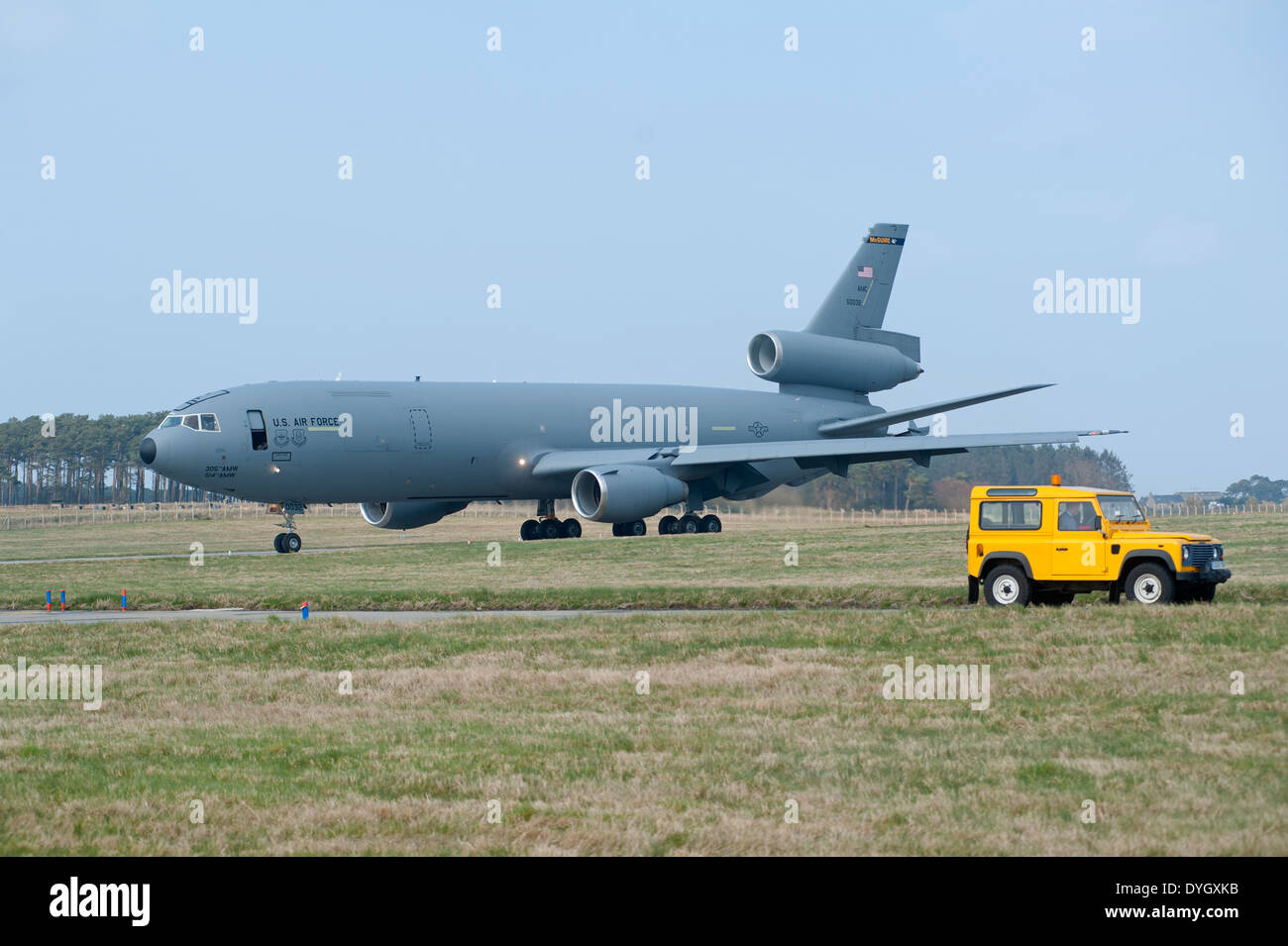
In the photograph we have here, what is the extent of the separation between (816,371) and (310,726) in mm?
41722

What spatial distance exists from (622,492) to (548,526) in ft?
18.8

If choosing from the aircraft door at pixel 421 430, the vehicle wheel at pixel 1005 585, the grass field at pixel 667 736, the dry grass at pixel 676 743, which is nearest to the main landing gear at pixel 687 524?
the aircraft door at pixel 421 430

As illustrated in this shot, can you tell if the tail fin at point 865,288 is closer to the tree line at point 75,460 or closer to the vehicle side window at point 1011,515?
the vehicle side window at point 1011,515

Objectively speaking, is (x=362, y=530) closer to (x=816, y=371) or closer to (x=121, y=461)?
(x=816, y=371)

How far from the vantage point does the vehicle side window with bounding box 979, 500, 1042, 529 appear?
2127 cm

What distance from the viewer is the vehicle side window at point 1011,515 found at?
21.3 m

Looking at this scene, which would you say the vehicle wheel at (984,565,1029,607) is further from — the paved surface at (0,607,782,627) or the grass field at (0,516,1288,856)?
the paved surface at (0,607,782,627)

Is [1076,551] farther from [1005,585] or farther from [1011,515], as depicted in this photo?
[1005,585]

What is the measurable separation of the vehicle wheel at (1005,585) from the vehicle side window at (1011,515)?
676 mm

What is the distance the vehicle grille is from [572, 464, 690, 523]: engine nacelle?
24054 mm

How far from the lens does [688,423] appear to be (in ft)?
165

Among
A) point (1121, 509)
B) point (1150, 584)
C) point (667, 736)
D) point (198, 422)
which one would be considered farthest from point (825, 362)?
point (667, 736)

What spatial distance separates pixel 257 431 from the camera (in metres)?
39.5
